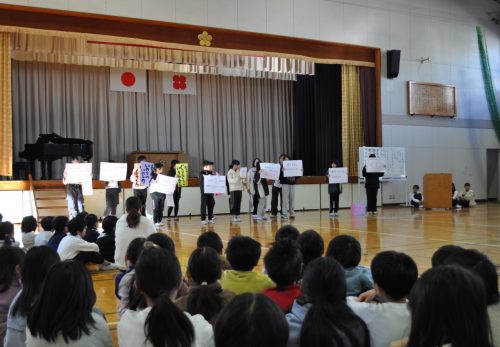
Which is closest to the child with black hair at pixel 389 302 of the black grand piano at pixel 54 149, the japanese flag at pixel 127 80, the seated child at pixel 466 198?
the black grand piano at pixel 54 149

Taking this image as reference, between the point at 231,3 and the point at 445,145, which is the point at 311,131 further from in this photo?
the point at 231,3

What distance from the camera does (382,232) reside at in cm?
920

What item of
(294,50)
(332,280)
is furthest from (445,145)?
(332,280)

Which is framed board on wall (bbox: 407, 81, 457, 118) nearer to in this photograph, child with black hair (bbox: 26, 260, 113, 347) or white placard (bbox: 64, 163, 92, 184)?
white placard (bbox: 64, 163, 92, 184)

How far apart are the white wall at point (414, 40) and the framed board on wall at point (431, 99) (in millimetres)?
207

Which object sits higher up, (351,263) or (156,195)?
(156,195)

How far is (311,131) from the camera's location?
1753cm

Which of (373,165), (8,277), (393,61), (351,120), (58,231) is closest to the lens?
(8,277)

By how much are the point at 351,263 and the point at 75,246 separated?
341cm

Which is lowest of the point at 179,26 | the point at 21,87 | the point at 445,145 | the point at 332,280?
the point at 332,280

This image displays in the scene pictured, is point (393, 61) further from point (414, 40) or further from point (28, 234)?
point (28, 234)

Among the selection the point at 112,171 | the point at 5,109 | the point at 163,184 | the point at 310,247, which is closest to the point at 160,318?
the point at 310,247

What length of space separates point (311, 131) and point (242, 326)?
53.6 ft

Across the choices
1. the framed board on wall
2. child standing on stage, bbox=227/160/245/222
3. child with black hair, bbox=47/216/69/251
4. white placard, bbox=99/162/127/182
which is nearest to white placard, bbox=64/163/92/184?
white placard, bbox=99/162/127/182
